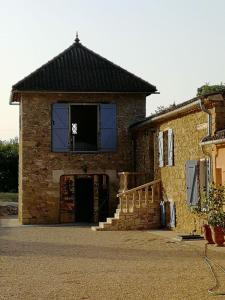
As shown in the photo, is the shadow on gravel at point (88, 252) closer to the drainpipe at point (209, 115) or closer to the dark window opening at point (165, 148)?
the drainpipe at point (209, 115)

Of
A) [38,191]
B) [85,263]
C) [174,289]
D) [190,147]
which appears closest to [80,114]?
[38,191]

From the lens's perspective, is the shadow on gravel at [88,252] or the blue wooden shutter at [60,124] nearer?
the shadow on gravel at [88,252]

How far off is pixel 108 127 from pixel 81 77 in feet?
6.94

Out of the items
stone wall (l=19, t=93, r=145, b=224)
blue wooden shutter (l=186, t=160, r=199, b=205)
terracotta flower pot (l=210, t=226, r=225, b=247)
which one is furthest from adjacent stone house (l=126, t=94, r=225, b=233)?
stone wall (l=19, t=93, r=145, b=224)

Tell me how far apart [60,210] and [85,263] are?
12014mm

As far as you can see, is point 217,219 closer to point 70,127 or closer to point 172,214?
point 172,214

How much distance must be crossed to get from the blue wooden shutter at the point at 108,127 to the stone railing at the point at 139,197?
11.0ft

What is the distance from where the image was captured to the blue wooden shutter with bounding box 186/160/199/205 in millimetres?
17188

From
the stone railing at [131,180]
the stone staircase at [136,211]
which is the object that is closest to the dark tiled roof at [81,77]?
the stone railing at [131,180]

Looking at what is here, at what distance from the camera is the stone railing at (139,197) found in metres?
20.2

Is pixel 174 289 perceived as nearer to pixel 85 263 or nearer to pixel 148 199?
pixel 85 263

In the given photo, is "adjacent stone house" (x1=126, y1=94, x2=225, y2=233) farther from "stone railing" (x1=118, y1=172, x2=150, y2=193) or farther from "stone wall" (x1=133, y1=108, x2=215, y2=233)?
"stone railing" (x1=118, y1=172, x2=150, y2=193)

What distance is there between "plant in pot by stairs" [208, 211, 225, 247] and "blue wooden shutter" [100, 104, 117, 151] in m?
10.3

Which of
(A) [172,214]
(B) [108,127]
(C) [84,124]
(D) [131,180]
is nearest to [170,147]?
(A) [172,214]
